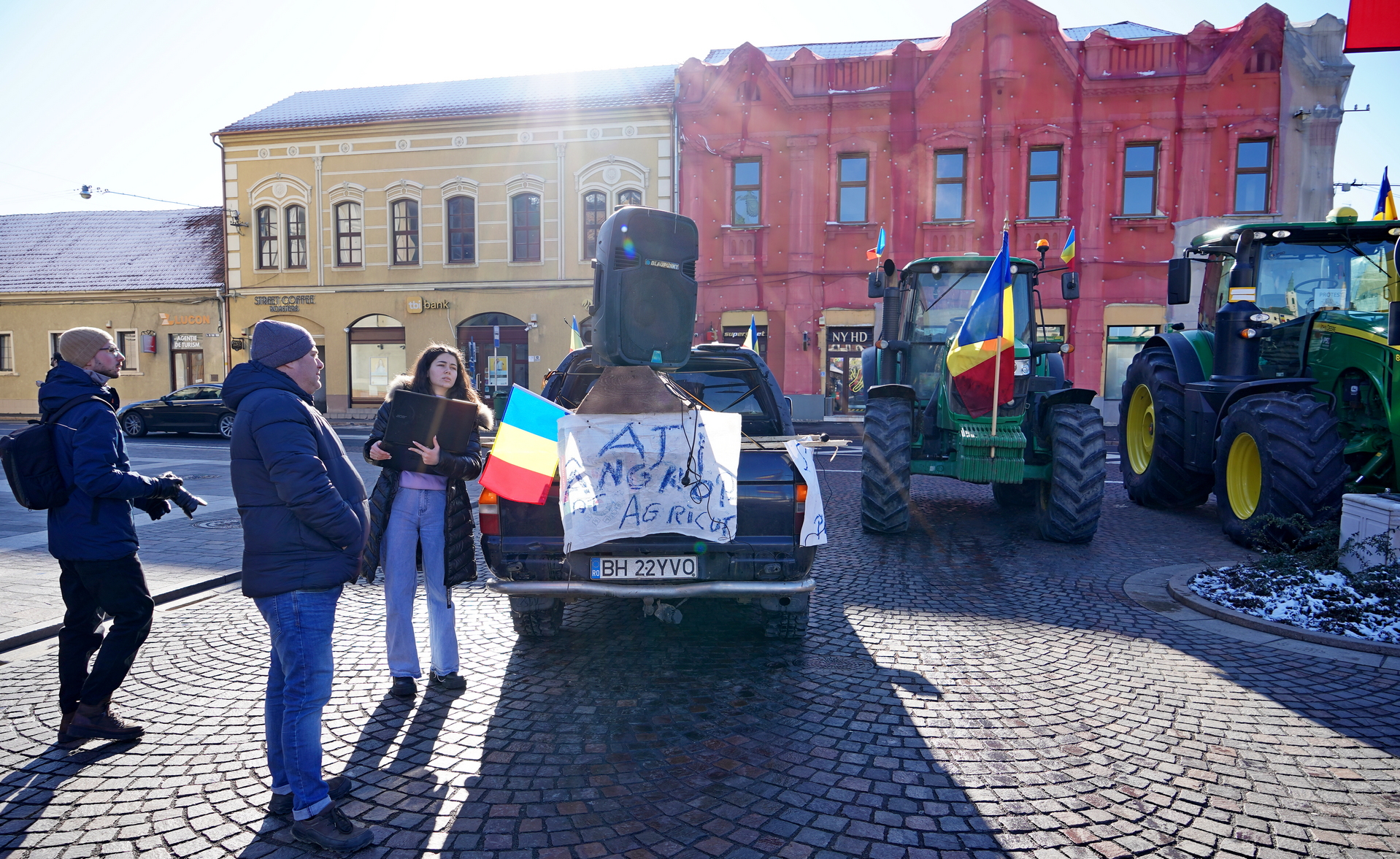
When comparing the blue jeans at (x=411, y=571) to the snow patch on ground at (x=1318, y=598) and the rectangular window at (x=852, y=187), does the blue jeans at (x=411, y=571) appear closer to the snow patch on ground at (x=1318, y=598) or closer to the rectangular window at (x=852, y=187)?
the snow patch on ground at (x=1318, y=598)

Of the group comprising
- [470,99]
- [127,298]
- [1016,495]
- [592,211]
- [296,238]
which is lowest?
[1016,495]

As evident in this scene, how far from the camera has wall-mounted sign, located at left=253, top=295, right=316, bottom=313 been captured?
91.8 feet

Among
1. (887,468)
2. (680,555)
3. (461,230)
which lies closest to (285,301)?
(461,230)

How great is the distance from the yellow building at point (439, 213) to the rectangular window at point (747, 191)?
227cm

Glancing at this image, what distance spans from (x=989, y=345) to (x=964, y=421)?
0.87m

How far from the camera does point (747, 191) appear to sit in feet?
79.9

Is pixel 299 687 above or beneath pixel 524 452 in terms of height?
beneath

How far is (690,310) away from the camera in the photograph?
4.98 metres

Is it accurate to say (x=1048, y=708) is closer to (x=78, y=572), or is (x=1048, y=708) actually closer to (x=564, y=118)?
(x=78, y=572)

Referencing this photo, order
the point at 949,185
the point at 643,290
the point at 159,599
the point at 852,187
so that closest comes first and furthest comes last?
1. the point at 643,290
2. the point at 159,599
3. the point at 949,185
4. the point at 852,187

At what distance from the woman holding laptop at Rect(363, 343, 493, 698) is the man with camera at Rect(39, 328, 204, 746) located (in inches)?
37.8

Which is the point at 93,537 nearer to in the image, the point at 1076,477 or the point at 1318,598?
the point at 1318,598

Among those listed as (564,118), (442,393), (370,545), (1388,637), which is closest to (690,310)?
(442,393)

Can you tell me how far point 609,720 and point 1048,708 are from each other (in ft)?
7.14
